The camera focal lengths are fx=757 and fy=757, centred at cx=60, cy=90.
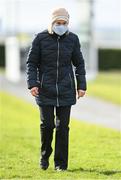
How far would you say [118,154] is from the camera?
10336 millimetres

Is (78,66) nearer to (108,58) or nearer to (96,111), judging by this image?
(96,111)

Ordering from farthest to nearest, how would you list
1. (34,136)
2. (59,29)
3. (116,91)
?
(116,91) < (34,136) < (59,29)

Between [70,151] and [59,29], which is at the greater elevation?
[59,29]

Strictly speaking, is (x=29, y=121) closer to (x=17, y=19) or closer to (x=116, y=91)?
(x=116, y=91)

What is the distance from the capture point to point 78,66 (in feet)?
Result: 28.5

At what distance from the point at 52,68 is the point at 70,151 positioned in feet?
8.49

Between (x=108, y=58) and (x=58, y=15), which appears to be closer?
(x=58, y=15)

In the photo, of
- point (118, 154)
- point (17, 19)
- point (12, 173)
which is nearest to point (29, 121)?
point (118, 154)

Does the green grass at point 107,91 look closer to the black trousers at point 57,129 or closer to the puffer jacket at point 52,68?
the black trousers at point 57,129

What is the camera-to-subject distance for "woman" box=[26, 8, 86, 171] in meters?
8.44

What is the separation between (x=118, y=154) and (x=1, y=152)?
1.64 meters

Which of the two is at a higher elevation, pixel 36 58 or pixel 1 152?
pixel 36 58

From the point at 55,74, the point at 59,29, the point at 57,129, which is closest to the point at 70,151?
the point at 57,129

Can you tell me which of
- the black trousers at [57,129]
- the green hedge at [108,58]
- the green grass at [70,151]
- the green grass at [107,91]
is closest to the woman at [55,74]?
the black trousers at [57,129]
